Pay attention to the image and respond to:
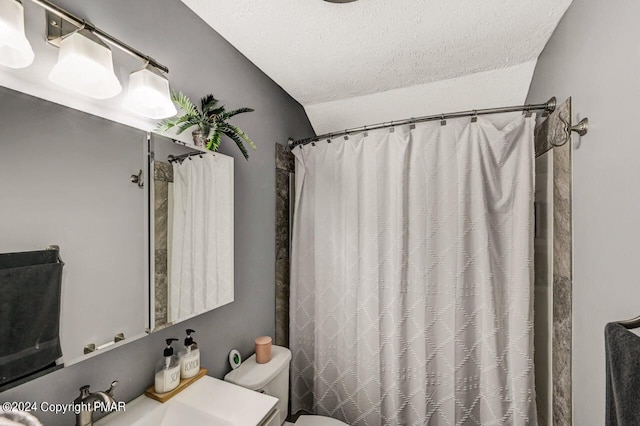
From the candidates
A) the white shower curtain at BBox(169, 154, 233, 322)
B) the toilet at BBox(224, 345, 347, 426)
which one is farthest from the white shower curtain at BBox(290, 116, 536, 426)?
the white shower curtain at BBox(169, 154, 233, 322)

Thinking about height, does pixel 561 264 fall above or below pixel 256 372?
above

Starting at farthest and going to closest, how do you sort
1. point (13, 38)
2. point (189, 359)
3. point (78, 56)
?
point (189, 359) → point (78, 56) → point (13, 38)

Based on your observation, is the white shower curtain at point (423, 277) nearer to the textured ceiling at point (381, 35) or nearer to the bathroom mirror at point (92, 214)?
the textured ceiling at point (381, 35)

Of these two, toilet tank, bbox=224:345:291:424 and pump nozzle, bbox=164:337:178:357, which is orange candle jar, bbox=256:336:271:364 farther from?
Result: pump nozzle, bbox=164:337:178:357

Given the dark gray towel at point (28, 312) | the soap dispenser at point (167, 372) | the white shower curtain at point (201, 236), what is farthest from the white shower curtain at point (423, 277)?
the dark gray towel at point (28, 312)

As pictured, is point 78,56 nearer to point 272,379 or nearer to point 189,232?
point 189,232

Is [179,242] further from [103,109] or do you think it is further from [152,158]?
[103,109]

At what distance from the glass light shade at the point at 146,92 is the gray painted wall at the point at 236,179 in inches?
6.8

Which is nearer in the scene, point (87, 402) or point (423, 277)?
point (87, 402)

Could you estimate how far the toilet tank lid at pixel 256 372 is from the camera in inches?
51.4

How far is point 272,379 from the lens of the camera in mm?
1406

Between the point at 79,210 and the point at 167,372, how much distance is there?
663 mm

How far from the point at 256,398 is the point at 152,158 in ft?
3.34

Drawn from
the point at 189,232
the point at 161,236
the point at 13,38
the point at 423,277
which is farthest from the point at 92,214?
Answer: the point at 423,277
